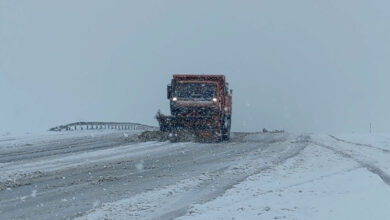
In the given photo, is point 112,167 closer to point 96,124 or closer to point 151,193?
point 151,193

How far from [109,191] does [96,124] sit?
122 ft

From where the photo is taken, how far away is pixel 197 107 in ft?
89.7

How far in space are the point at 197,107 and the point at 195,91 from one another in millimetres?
981

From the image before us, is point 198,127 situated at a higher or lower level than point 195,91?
lower

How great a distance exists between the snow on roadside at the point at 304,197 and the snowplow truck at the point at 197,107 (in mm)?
12373

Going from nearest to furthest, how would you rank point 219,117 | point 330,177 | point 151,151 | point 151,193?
point 151,193
point 330,177
point 151,151
point 219,117

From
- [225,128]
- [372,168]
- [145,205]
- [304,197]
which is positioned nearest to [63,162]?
[145,205]

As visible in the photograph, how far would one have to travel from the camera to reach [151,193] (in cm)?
1106

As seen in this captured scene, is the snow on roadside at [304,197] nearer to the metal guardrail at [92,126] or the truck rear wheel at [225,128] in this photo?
the truck rear wheel at [225,128]

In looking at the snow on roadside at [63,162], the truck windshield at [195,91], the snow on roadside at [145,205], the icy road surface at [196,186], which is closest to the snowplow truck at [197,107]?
the truck windshield at [195,91]

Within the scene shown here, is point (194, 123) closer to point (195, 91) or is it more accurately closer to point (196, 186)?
point (195, 91)

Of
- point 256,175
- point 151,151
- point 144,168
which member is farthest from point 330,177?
point 151,151

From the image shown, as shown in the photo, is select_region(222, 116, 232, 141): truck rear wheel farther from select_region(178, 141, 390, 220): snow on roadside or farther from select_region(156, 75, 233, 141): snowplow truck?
A: select_region(178, 141, 390, 220): snow on roadside

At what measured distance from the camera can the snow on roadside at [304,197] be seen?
8.88 m
